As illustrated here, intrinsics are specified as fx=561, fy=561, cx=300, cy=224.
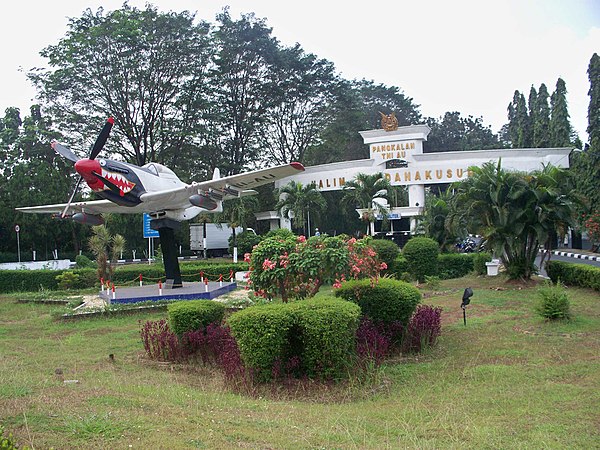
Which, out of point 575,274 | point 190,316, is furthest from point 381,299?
point 575,274

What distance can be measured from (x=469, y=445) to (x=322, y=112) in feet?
147

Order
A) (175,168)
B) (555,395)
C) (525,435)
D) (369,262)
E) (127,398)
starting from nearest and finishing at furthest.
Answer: (525,435) < (127,398) < (555,395) < (369,262) < (175,168)

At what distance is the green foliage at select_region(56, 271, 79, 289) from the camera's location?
2347 cm

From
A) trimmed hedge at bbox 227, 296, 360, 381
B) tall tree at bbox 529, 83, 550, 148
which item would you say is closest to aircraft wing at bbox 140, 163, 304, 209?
trimmed hedge at bbox 227, 296, 360, 381

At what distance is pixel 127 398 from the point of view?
5.95 m

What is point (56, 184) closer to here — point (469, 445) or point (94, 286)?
point (94, 286)

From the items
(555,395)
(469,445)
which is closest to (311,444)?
(469,445)

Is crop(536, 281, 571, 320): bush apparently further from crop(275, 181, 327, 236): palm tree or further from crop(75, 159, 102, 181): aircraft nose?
crop(275, 181, 327, 236): palm tree

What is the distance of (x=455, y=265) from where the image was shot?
76.8ft

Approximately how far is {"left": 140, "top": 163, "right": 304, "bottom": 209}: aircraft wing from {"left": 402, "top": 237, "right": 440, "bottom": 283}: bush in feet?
19.8

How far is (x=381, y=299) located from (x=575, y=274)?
29.2ft

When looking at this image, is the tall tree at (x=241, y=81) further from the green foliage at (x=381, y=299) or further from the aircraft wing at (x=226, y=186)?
the green foliage at (x=381, y=299)

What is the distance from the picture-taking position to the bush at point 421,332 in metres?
9.68

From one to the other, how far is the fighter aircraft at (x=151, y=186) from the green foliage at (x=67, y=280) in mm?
4331
